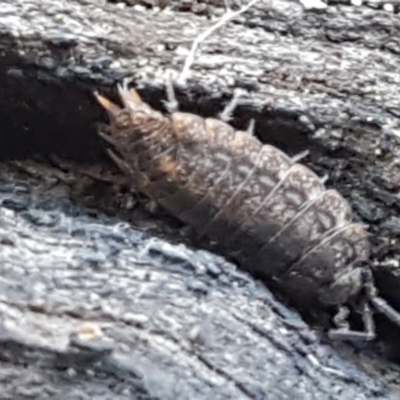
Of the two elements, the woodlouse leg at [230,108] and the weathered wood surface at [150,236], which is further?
the woodlouse leg at [230,108]

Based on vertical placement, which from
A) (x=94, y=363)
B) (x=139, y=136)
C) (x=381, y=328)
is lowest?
(x=381, y=328)

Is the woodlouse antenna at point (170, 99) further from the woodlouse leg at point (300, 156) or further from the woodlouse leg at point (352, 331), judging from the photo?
the woodlouse leg at point (352, 331)

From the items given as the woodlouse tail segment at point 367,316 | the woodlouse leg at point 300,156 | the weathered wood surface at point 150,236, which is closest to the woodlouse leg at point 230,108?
the weathered wood surface at point 150,236

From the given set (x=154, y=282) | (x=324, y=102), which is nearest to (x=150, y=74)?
(x=324, y=102)

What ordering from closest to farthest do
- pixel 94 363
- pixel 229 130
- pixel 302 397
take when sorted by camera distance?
pixel 94 363 < pixel 302 397 < pixel 229 130

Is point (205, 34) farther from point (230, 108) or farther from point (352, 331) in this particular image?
point (352, 331)

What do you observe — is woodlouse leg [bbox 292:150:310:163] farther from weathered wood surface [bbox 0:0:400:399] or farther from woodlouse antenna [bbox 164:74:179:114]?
woodlouse antenna [bbox 164:74:179:114]

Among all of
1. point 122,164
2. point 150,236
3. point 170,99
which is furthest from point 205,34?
point 150,236

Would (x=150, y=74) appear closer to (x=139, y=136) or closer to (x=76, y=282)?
(x=139, y=136)
